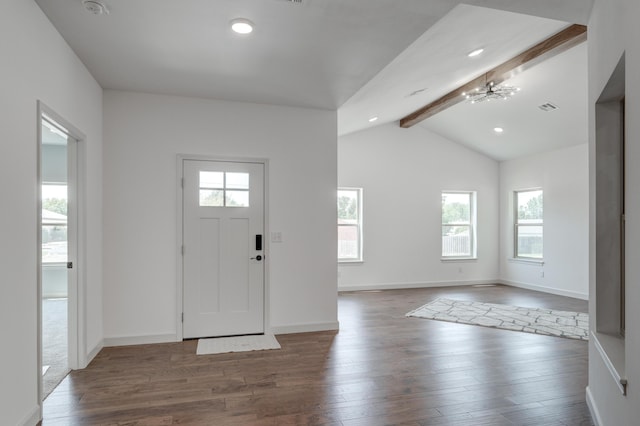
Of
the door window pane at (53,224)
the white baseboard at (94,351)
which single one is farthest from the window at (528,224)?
the door window pane at (53,224)

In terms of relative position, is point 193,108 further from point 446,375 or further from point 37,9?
point 446,375

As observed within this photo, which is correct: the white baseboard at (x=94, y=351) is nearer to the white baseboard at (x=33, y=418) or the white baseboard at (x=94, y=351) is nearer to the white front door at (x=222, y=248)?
the white front door at (x=222, y=248)

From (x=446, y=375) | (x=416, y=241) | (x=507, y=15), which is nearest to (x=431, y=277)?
(x=416, y=241)

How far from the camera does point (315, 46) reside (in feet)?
10.3

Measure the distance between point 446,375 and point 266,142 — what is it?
3.10 meters

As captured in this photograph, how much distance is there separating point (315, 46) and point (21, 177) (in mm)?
2216

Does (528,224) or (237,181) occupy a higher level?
(237,181)

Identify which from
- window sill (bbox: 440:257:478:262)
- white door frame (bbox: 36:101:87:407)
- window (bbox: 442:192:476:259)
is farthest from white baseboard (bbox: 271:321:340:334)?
window (bbox: 442:192:476:259)

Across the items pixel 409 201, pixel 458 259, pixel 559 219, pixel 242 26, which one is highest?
pixel 242 26

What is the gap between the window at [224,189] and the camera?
451 cm

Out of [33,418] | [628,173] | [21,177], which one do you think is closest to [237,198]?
[21,177]

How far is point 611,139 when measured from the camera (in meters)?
2.53

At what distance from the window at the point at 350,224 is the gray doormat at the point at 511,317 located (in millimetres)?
1947

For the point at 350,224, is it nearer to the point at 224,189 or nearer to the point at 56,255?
the point at 224,189
